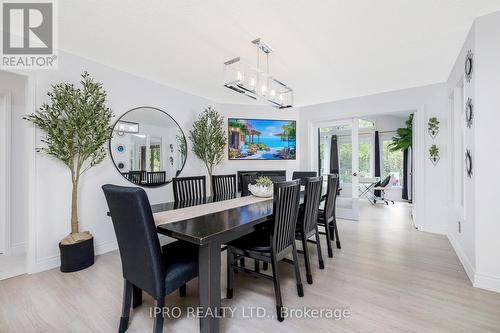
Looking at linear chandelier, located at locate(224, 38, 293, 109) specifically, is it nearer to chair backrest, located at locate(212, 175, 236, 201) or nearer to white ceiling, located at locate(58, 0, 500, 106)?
white ceiling, located at locate(58, 0, 500, 106)

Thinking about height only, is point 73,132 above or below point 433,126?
below

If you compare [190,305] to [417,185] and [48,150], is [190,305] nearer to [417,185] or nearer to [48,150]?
[48,150]

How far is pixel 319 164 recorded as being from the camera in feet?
17.2

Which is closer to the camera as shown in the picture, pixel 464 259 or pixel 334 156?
pixel 464 259

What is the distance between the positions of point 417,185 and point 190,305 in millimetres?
4161

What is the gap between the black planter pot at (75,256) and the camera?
8.02 feet

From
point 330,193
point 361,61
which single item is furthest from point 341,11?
point 330,193

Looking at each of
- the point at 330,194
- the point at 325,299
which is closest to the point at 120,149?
the point at 330,194

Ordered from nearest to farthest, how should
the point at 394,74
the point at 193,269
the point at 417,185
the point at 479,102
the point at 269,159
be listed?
the point at 193,269 → the point at 479,102 → the point at 394,74 → the point at 417,185 → the point at 269,159

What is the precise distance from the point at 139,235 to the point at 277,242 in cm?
104

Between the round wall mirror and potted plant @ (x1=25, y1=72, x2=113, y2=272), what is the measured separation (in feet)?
1.81

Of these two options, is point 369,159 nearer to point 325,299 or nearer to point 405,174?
point 405,174

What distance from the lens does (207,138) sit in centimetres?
421

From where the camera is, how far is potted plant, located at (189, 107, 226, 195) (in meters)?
4.20
